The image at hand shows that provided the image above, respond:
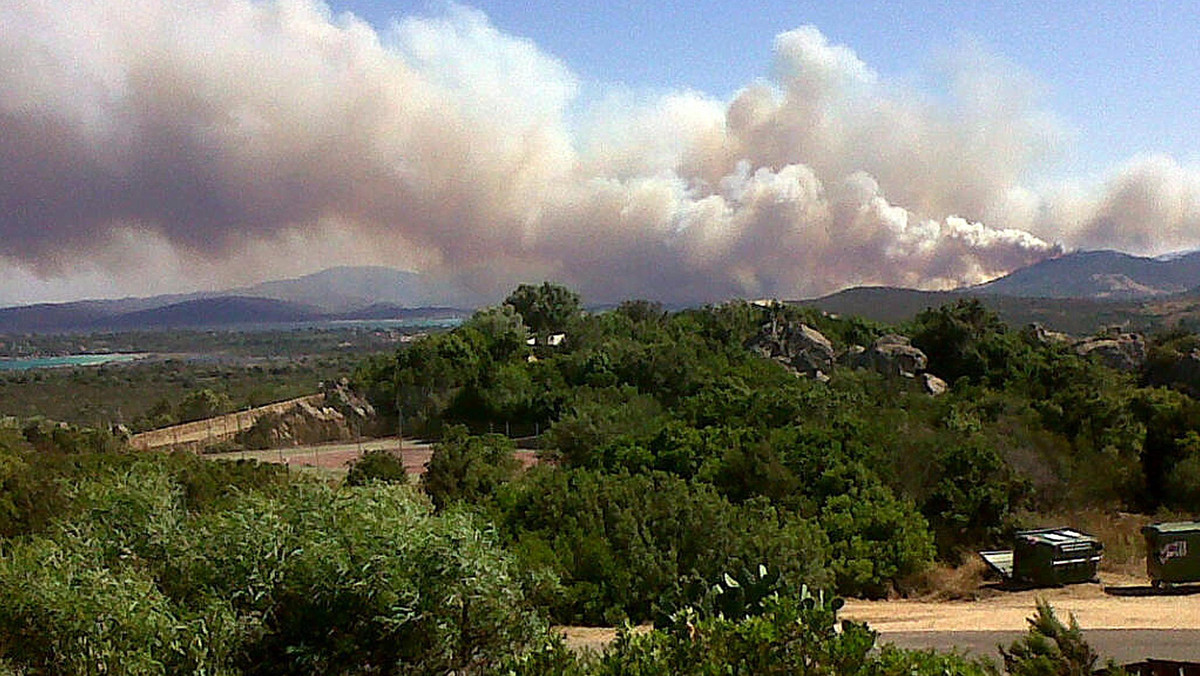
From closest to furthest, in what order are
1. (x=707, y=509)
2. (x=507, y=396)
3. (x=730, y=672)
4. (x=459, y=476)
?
1. (x=730, y=672)
2. (x=707, y=509)
3. (x=459, y=476)
4. (x=507, y=396)

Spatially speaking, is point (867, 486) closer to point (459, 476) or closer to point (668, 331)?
point (459, 476)

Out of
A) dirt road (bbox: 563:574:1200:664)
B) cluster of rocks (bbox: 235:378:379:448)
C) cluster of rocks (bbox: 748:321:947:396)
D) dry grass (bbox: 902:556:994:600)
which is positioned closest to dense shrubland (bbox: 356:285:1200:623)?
dry grass (bbox: 902:556:994:600)

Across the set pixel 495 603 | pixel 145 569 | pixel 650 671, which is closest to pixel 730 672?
pixel 650 671

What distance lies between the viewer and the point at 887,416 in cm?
2988

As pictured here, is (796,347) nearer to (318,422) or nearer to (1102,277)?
(318,422)

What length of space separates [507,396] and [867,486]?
2507 cm

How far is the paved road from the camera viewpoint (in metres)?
14.6

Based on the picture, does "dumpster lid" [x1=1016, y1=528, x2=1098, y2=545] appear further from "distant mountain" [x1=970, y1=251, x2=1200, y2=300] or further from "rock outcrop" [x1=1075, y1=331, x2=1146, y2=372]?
"distant mountain" [x1=970, y1=251, x2=1200, y2=300]

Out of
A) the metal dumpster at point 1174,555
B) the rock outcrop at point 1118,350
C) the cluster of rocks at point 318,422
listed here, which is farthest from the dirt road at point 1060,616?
the cluster of rocks at point 318,422

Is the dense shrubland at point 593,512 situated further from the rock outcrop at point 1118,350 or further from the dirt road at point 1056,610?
the rock outcrop at point 1118,350

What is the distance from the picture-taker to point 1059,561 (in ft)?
64.5

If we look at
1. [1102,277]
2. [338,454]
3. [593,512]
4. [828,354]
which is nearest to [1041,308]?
[1102,277]

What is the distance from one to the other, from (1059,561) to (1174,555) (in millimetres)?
1884

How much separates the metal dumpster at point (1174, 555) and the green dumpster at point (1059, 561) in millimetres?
1129
